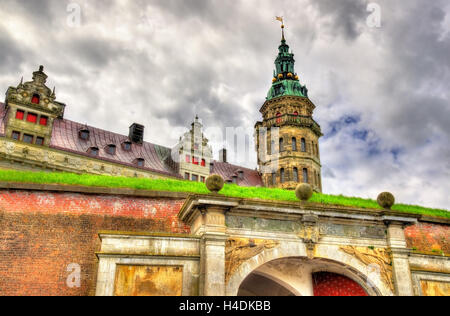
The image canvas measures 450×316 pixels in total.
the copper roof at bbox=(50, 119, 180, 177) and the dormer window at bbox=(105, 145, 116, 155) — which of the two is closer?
the copper roof at bbox=(50, 119, 180, 177)

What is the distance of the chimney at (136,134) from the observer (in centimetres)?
4300

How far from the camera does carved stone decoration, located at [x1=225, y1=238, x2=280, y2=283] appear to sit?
11188 mm

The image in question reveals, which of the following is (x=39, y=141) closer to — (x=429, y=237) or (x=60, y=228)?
(x=60, y=228)

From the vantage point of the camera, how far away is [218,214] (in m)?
11.5

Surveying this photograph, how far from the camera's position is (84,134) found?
38.3 m

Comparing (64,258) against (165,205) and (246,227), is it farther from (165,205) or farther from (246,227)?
(246,227)

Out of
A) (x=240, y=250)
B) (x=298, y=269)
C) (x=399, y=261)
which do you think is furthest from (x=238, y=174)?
(x=240, y=250)

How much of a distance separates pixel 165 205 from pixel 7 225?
4686 mm

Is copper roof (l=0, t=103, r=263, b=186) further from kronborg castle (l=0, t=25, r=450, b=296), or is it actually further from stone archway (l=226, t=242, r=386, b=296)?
stone archway (l=226, t=242, r=386, b=296)

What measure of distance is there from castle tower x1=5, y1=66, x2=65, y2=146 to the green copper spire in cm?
2671

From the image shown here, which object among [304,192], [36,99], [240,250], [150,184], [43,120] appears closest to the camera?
[240,250]

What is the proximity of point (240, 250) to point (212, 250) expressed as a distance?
35.1 inches

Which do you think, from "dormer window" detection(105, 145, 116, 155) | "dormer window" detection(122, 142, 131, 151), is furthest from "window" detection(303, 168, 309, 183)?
"dormer window" detection(105, 145, 116, 155)

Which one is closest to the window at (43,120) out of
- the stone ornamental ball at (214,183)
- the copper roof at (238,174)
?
the copper roof at (238,174)
